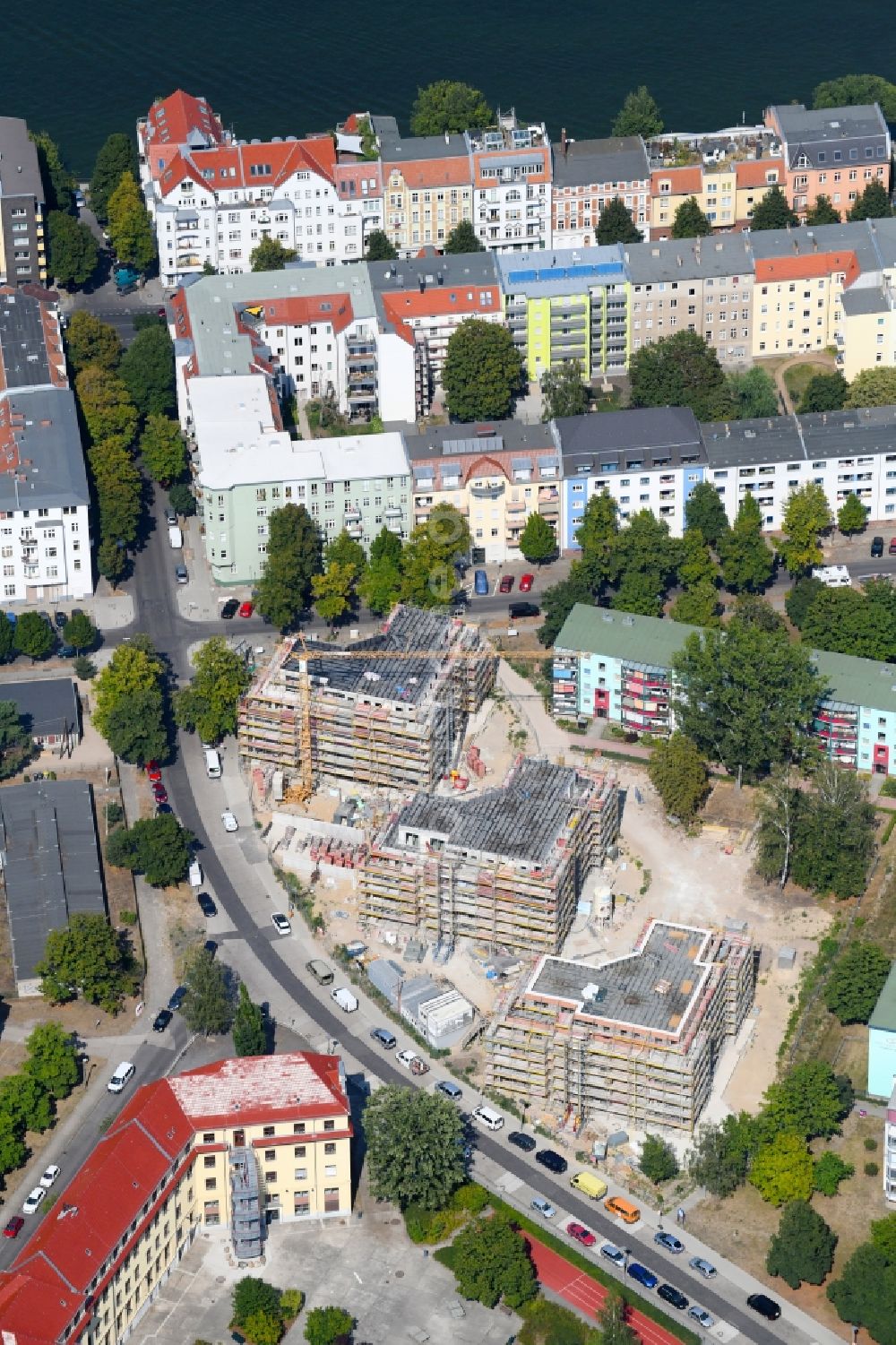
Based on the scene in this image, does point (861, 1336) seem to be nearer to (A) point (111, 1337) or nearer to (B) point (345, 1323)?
(B) point (345, 1323)

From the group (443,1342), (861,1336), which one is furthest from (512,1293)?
(861,1336)

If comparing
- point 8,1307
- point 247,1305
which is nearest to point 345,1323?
point 247,1305

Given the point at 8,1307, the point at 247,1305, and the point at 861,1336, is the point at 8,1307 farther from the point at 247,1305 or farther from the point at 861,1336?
the point at 861,1336

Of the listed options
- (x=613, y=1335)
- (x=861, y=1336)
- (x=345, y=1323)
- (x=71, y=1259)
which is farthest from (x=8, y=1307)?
(x=861, y=1336)

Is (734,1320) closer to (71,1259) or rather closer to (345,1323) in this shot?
(345,1323)
